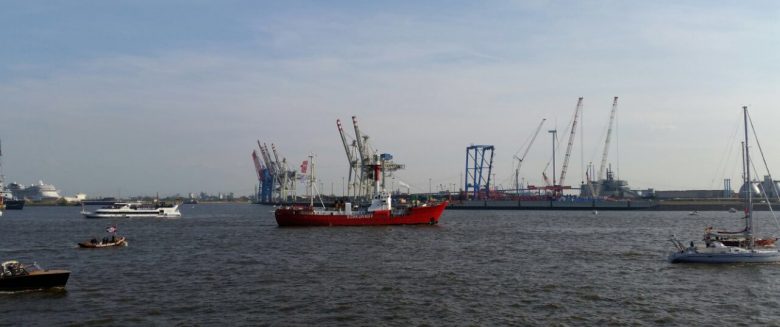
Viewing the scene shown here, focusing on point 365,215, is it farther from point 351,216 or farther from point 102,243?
point 102,243

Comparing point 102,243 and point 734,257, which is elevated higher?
point 734,257

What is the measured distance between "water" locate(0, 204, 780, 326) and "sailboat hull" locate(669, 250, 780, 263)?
41.1 inches

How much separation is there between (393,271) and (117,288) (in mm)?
16001

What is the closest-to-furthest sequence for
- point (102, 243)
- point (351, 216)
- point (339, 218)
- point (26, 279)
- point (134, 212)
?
1. point (26, 279)
2. point (102, 243)
3. point (351, 216)
4. point (339, 218)
5. point (134, 212)

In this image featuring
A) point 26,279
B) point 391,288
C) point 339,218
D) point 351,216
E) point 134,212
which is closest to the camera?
point 26,279

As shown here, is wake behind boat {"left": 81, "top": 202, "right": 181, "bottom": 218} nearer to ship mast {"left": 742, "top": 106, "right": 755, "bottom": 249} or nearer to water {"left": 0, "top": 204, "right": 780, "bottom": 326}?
water {"left": 0, "top": 204, "right": 780, "bottom": 326}

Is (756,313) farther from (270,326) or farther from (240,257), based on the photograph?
(240,257)

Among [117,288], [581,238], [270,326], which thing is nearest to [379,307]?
[270,326]

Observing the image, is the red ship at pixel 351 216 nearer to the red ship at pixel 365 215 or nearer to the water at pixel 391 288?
the red ship at pixel 365 215

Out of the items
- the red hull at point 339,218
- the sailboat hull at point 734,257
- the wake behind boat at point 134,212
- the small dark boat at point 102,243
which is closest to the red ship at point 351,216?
the red hull at point 339,218

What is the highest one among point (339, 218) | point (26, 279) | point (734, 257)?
point (339, 218)

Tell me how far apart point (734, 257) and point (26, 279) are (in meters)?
42.4

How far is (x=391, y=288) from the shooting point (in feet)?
111

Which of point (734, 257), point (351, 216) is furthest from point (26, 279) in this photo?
point (351, 216)
